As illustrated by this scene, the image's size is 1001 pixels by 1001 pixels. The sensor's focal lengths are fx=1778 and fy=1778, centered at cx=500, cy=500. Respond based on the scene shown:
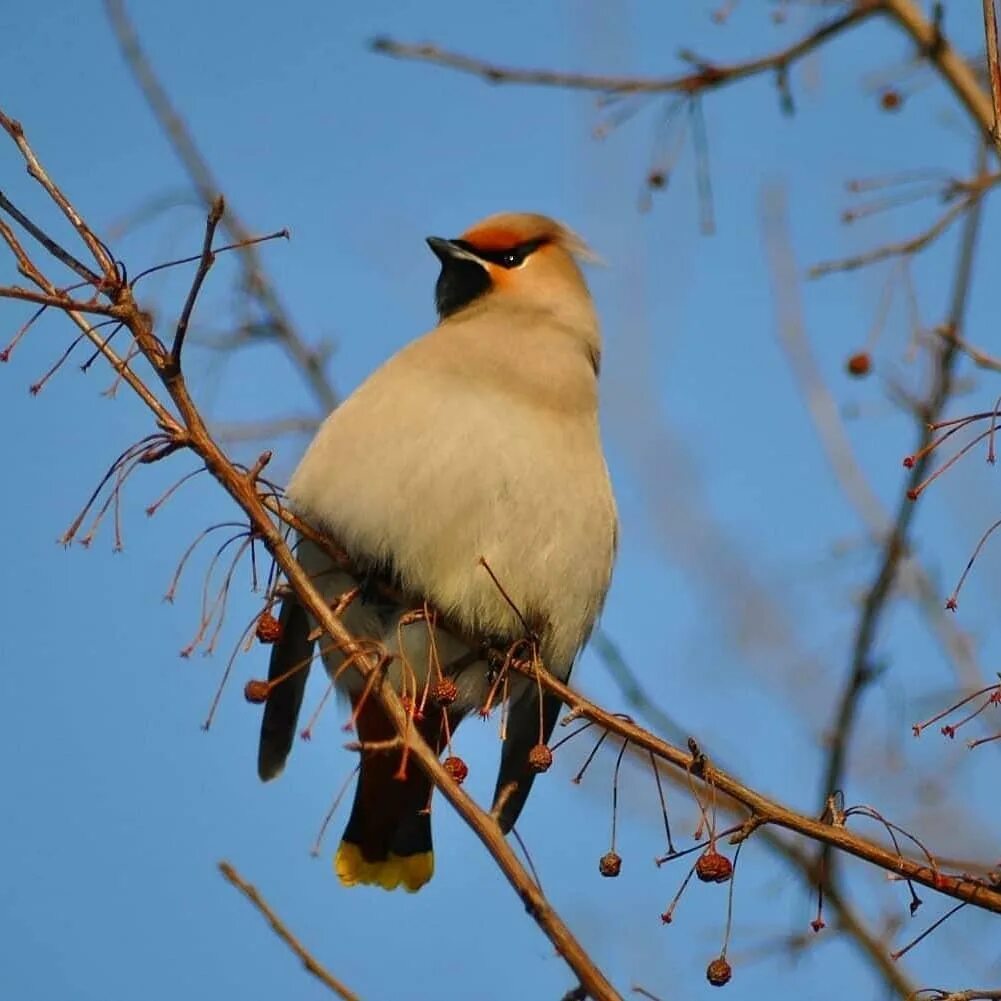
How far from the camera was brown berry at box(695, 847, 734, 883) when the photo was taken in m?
2.69

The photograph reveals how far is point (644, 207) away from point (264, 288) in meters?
1.09

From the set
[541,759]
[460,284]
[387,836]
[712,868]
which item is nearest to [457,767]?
[541,759]

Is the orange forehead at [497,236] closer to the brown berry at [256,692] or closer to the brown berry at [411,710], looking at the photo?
the brown berry at [411,710]

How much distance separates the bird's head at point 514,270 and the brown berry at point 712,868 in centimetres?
237

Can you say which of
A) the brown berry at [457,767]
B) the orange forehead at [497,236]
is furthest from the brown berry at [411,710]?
the orange forehead at [497,236]

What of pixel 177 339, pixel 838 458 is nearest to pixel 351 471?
pixel 177 339

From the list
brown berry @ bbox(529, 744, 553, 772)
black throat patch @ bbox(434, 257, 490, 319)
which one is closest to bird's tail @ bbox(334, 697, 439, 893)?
black throat patch @ bbox(434, 257, 490, 319)

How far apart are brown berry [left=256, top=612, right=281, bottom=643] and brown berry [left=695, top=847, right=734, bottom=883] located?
896mm

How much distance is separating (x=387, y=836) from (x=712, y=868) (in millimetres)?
1955

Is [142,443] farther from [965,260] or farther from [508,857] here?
[965,260]

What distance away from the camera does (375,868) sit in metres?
4.55

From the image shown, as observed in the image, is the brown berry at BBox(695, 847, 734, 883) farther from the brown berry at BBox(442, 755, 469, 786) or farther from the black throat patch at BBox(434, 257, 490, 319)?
the black throat patch at BBox(434, 257, 490, 319)

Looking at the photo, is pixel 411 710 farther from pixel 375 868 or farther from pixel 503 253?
pixel 503 253

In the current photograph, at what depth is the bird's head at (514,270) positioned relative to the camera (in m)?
4.91
